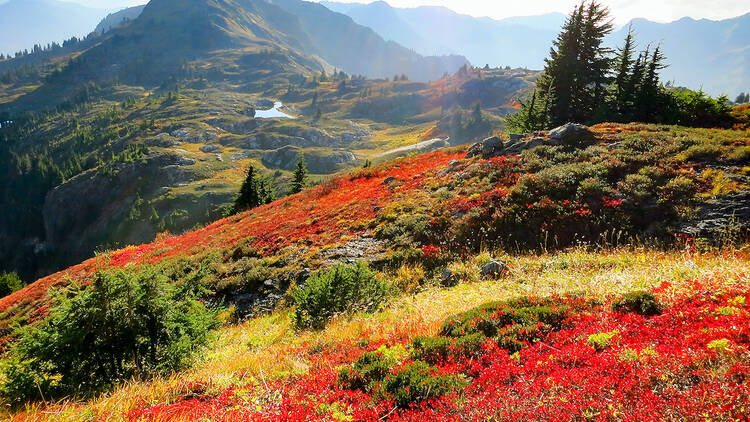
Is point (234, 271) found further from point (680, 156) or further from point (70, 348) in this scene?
point (680, 156)

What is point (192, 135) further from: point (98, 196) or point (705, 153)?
point (705, 153)

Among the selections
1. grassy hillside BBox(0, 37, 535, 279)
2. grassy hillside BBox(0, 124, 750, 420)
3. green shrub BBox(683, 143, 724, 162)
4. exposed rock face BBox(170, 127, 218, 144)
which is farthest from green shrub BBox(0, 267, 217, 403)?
exposed rock face BBox(170, 127, 218, 144)

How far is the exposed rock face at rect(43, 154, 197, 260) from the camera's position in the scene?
420 feet

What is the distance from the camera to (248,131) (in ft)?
644

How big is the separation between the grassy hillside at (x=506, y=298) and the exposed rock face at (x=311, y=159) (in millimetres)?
134896

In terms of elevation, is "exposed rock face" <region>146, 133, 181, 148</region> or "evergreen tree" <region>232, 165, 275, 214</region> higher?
"exposed rock face" <region>146, 133, 181, 148</region>

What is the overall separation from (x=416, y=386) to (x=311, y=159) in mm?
161751

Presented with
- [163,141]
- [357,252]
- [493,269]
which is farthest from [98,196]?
[493,269]

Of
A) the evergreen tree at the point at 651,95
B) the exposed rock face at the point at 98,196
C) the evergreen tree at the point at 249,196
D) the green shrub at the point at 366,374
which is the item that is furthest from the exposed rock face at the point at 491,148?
the exposed rock face at the point at 98,196

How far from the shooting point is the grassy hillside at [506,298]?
4.96 m

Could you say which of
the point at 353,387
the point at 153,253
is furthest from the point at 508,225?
the point at 153,253

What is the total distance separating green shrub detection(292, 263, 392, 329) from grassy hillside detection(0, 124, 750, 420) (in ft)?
1.36

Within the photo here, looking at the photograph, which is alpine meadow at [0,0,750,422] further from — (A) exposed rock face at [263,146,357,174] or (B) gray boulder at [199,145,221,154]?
(B) gray boulder at [199,145,221,154]

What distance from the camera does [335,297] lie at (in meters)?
11.1
